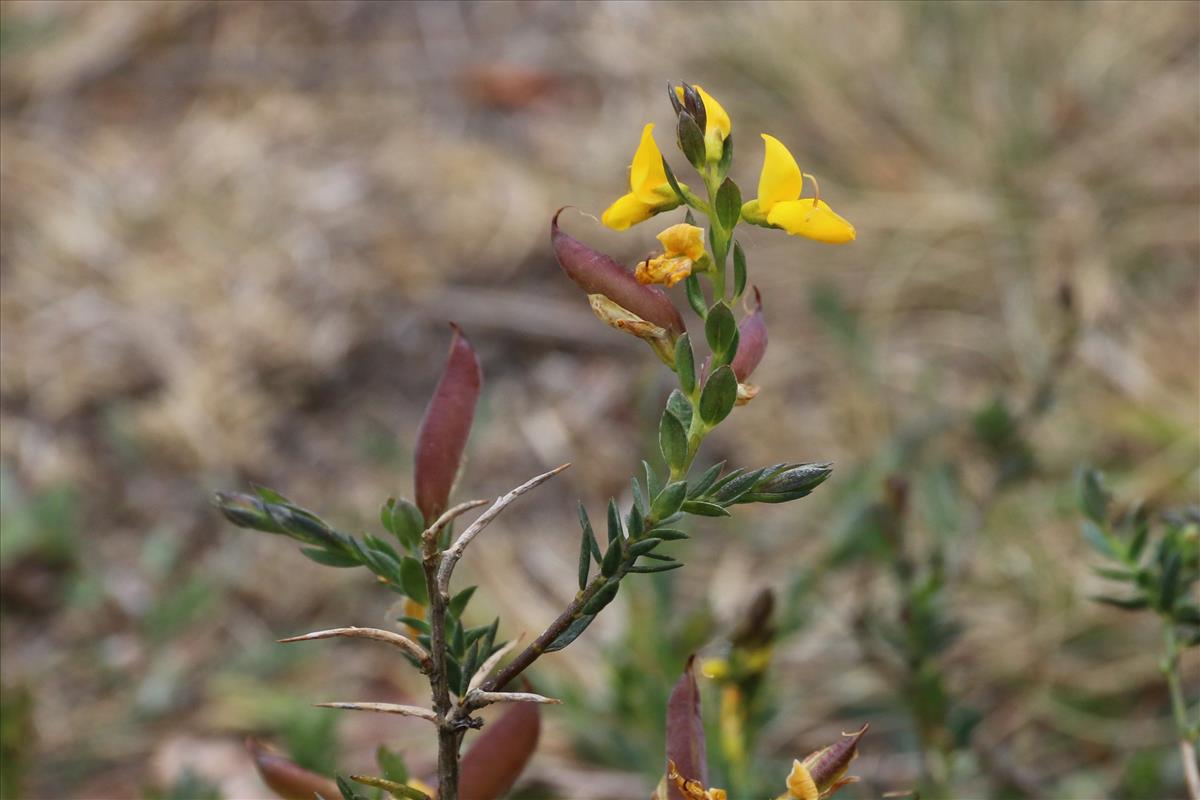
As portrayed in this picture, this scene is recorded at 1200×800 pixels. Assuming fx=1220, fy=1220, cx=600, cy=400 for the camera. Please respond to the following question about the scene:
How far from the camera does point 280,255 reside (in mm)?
2777

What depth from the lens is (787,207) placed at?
75 cm

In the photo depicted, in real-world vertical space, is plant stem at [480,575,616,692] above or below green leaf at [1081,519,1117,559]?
above

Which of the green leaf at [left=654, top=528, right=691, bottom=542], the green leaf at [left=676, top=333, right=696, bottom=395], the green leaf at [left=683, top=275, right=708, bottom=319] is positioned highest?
the green leaf at [left=683, top=275, right=708, bottom=319]

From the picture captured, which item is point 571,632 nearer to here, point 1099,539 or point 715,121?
point 715,121

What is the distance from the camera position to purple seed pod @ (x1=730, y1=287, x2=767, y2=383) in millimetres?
782

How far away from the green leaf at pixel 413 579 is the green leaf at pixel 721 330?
0.25 meters

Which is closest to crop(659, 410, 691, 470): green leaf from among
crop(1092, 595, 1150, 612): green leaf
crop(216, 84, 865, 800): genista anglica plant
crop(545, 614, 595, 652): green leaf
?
crop(216, 84, 865, 800): genista anglica plant

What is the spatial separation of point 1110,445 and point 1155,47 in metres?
1.43

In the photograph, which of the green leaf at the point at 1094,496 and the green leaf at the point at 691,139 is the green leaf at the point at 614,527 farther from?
the green leaf at the point at 1094,496

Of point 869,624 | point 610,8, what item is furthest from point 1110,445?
point 610,8

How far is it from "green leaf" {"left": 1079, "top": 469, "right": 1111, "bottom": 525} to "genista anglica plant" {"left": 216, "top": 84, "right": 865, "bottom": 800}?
429mm

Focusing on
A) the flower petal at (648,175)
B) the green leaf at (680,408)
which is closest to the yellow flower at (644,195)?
the flower petal at (648,175)

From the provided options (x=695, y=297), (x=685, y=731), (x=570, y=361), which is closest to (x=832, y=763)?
(x=685, y=731)

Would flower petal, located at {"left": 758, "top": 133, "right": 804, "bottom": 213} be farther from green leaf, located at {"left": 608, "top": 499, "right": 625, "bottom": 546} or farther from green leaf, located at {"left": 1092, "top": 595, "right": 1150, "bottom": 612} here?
green leaf, located at {"left": 1092, "top": 595, "right": 1150, "bottom": 612}
